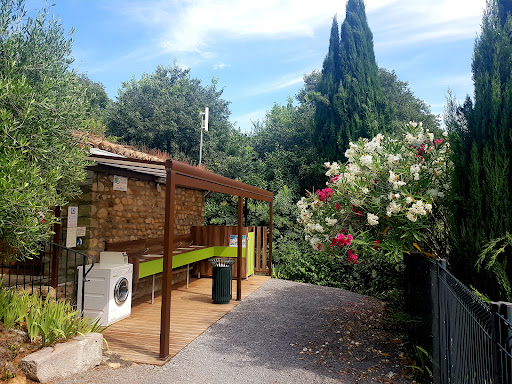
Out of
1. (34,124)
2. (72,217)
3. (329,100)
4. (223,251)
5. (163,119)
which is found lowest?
(223,251)

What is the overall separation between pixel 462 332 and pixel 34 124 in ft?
13.9

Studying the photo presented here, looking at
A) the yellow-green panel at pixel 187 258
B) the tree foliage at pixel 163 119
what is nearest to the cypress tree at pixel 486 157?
the yellow-green panel at pixel 187 258

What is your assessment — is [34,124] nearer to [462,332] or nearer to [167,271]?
[167,271]

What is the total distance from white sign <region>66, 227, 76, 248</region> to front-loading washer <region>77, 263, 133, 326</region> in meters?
0.39

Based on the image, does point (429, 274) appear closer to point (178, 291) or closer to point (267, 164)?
point (178, 291)

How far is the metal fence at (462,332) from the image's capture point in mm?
1865

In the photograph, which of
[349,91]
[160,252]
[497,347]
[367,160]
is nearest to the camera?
[497,347]

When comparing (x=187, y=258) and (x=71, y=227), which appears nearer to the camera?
(x=71, y=227)

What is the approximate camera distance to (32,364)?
3469mm

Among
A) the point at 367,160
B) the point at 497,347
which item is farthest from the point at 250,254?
the point at 497,347

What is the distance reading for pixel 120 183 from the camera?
6797 millimetres

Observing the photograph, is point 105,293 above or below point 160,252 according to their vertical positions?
below

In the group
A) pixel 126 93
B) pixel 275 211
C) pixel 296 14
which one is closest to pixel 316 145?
pixel 275 211

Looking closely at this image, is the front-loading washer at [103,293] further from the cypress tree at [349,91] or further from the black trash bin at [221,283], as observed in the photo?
the cypress tree at [349,91]
